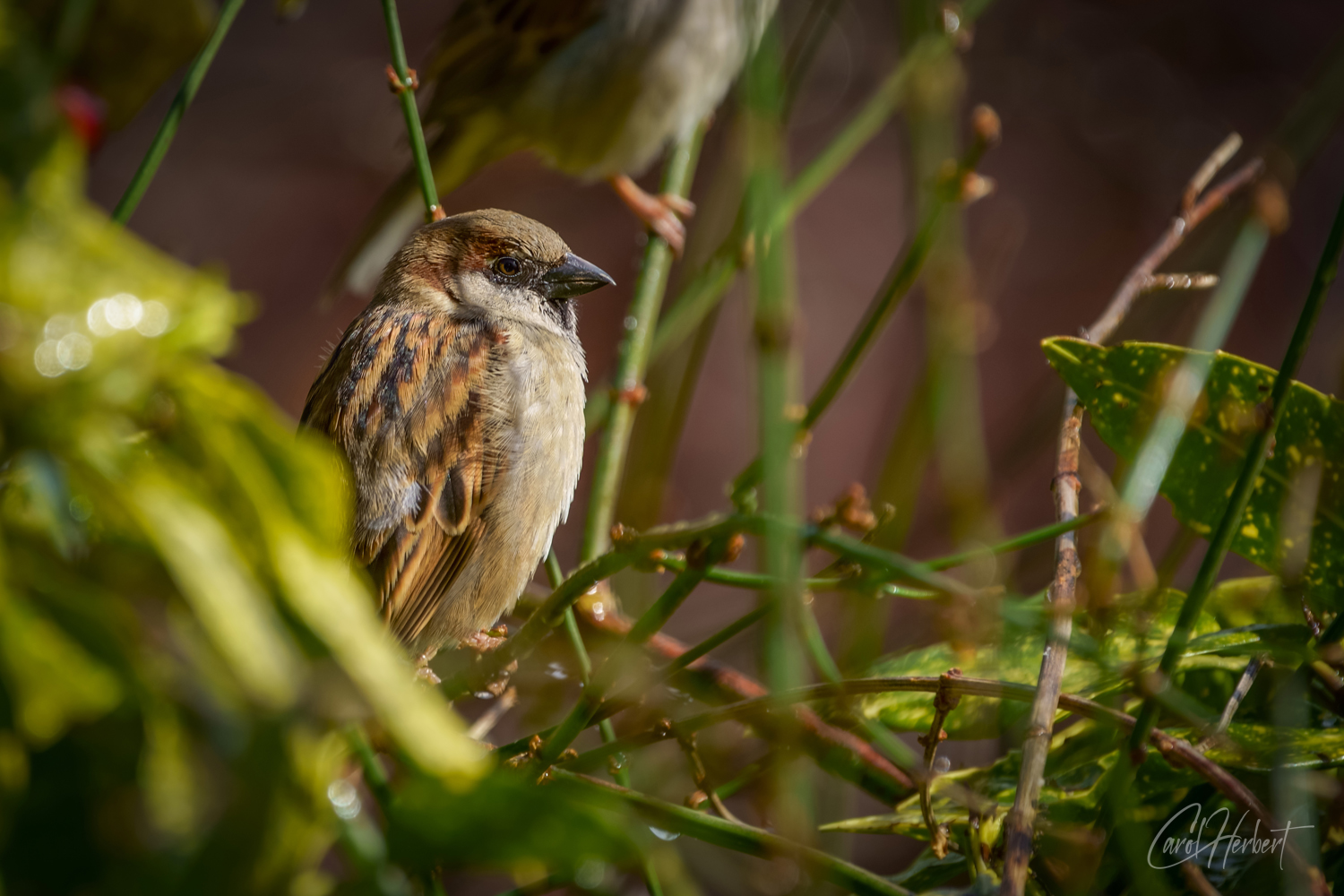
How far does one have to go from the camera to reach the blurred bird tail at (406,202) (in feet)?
8.54

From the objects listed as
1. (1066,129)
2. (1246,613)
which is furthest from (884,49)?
(1246,613)

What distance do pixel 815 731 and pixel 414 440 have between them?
32.1 inches

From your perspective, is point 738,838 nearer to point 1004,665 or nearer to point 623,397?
point 1004,665

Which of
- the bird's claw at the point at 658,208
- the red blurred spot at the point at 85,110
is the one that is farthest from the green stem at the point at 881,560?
the bird's claw at the point at 658,208

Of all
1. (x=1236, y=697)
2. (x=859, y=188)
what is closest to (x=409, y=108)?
(x=1236, y=697)

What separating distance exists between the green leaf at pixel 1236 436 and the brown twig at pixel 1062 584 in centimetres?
8

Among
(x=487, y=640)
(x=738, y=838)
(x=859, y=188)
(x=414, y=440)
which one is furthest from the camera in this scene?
Result: (x=859, y=188)

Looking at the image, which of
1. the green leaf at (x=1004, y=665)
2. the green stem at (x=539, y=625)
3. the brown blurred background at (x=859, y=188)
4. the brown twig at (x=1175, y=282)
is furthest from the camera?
the brown blurred background at (x=859, y=188)

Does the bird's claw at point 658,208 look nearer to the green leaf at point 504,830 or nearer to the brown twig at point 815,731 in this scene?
the brown twig at point 815,731

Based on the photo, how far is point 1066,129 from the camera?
366 cm

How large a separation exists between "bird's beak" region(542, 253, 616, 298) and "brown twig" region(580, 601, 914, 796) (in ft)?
2.37

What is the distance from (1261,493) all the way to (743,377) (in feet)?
8.52

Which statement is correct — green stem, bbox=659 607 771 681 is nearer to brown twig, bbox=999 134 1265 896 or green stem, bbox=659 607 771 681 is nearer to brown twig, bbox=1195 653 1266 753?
brown twig, bbox=999 134 1265 896

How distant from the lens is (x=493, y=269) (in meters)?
1.97
